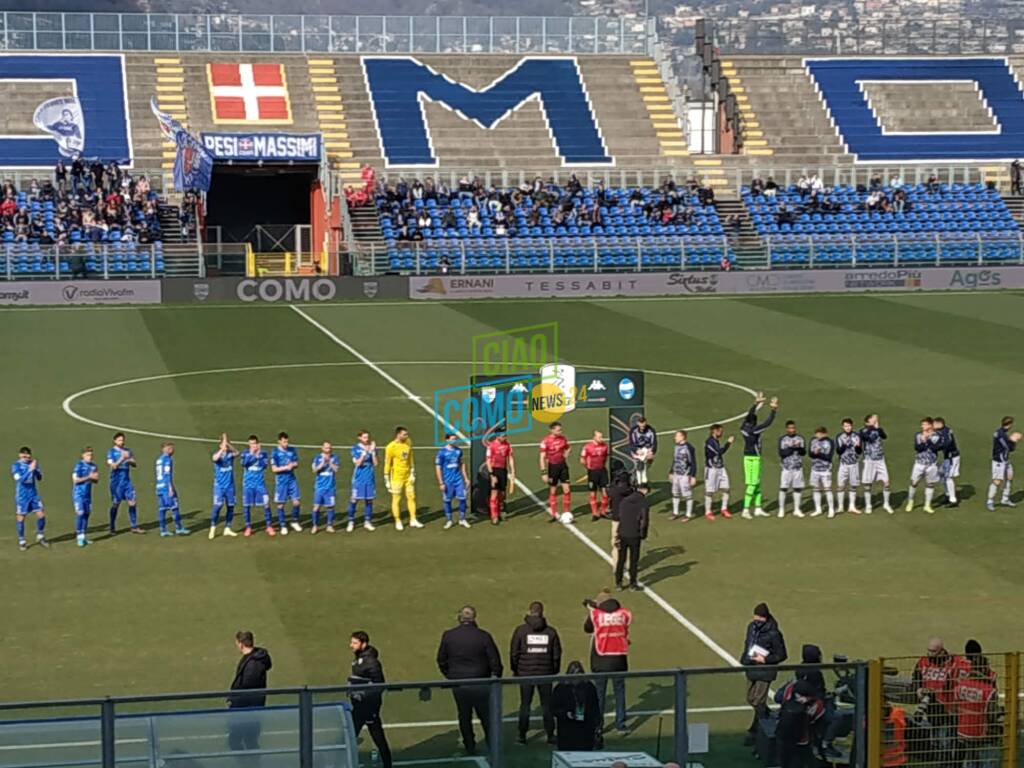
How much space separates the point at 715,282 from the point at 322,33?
84.1ft

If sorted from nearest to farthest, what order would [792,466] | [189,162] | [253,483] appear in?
1. [253,483]
2. [792,466]
3. [189,162]

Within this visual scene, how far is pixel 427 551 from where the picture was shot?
76.2ft

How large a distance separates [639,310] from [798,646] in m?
32.1

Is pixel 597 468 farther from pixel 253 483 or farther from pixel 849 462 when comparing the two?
pixel 253 483

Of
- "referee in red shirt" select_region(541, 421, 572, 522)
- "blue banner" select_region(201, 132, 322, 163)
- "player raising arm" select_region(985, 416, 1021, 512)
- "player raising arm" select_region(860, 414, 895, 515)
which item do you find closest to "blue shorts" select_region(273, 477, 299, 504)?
"referee in red shirt" select_region(541, 421, 572, 522)

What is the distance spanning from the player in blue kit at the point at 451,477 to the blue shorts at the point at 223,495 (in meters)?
2.90

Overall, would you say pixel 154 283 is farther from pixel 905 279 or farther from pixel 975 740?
pixel 975 740

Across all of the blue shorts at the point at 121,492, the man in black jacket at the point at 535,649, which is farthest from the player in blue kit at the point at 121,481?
the man in black jacket at the point at 535,649

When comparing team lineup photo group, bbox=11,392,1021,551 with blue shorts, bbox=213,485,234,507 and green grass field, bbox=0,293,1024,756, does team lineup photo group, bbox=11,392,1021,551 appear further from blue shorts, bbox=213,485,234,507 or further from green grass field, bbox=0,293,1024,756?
green grass field, bbox=0,293,1024,756

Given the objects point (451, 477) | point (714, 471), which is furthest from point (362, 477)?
point (714, 471)

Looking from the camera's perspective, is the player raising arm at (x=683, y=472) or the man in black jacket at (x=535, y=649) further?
the player raising arm at (x=683, y=472)

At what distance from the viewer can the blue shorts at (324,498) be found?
78.8 ft

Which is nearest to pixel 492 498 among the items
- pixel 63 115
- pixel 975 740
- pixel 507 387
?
pixel 507 387

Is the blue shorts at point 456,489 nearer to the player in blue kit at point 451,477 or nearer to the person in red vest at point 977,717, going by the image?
the player in blue kit at point 451,477
